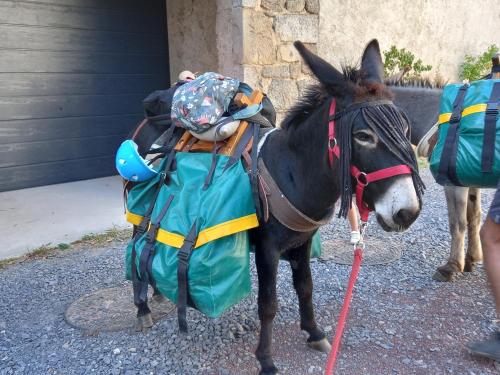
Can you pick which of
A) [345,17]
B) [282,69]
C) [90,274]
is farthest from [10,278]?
[345,17]

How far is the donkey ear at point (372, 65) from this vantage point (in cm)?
210

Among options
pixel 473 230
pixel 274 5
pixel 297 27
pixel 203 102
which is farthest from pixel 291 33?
pixel 203 102

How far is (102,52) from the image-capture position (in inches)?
256

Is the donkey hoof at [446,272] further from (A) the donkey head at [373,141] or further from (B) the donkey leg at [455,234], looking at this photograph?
(A) the donkey head at [373,141]

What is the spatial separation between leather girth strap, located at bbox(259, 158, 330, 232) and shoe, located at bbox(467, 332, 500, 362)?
4.44ft

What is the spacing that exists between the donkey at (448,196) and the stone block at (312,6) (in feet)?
7.19

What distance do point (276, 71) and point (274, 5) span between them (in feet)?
2.45

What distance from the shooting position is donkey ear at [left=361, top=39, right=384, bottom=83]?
210 cm

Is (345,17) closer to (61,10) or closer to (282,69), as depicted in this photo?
(282,69)

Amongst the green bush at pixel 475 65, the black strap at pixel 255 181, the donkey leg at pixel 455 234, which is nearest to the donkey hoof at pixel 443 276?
the donkey leg at pixel 455 234

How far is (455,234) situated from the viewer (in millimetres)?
3814

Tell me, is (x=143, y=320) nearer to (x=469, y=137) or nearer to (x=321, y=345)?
(x=321, y=345)

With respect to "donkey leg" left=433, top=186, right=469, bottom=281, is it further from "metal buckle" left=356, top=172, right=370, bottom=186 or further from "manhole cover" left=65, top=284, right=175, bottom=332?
"manhole cover" left=65, top=284, right=175, bottom=332

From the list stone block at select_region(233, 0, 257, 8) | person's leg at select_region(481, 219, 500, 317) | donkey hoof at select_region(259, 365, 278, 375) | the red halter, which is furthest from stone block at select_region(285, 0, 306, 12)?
donkey hoof at select_region(259, 365, 278, 375)
